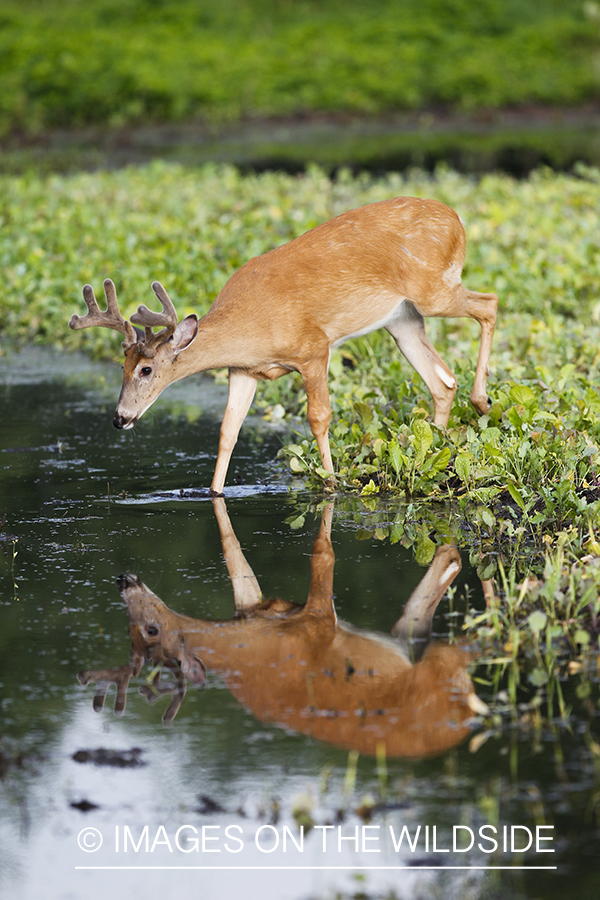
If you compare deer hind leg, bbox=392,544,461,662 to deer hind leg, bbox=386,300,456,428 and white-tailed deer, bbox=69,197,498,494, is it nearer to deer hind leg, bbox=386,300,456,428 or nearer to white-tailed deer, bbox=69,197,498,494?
white-tailed deer, bbox=69,197,498,494

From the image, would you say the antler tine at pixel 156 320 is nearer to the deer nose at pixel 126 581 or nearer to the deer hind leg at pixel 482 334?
the deer nose at pixel 126 581

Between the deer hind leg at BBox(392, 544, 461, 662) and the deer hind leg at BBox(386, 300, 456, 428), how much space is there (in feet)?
5.21

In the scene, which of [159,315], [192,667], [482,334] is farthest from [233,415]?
[192,667]

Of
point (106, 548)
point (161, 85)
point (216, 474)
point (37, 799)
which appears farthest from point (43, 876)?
point (161, 85)

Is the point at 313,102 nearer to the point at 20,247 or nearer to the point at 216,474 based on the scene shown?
the point at 20,247

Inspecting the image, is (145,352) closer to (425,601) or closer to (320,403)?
(320,403)

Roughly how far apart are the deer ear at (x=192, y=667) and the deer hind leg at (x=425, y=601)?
29.8 inches

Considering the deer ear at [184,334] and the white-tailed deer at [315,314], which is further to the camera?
the white-tailed deer at [315,314]

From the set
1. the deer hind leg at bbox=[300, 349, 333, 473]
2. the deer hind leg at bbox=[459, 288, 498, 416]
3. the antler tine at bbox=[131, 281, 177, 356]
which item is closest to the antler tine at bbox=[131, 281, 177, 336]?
the antler tine at bbox=[131, 281, 177, 356]

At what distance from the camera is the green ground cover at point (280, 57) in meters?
33.0

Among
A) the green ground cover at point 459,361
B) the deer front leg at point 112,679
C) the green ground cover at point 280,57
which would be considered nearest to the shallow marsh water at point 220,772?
the deer front leg at point 112,679

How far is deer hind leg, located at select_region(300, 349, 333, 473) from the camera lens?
7.02 metres

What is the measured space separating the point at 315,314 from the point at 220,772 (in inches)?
135

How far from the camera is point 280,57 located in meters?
36.4
